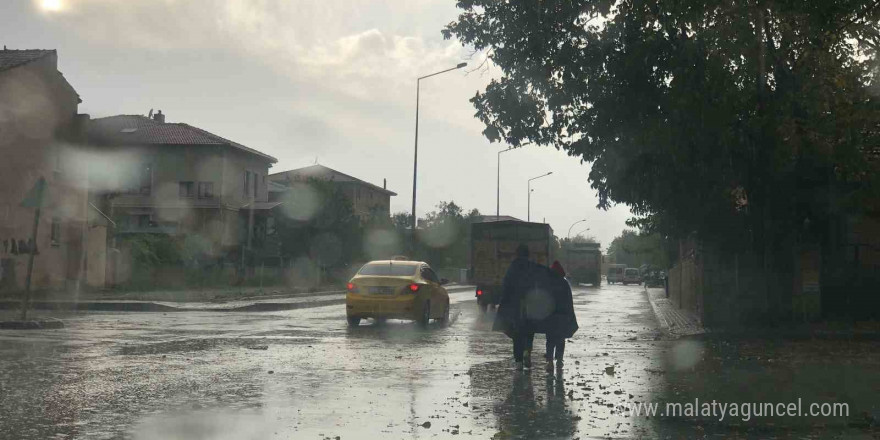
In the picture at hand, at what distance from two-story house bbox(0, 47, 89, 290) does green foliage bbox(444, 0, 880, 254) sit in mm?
22192

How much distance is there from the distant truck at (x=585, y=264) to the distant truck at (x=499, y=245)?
42.0 metres

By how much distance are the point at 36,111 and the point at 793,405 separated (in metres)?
37.2

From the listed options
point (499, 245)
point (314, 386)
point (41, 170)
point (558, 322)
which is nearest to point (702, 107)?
point (558, 322)

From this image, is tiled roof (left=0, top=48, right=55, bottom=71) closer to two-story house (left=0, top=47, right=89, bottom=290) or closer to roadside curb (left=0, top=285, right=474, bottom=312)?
two-story house (left=0, top=47, right=89, bottom=290)

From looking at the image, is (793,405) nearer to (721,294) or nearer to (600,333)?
(600,333)

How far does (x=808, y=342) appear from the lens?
20.3m

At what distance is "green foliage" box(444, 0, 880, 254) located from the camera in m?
20.5

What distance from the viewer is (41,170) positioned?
41.2 m

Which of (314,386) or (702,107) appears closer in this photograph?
(314,386)

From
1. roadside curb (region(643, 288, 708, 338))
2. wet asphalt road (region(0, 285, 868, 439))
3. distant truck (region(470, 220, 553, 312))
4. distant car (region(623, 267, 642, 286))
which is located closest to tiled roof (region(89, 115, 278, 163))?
distant truck (region(470, 220, 553, 312))

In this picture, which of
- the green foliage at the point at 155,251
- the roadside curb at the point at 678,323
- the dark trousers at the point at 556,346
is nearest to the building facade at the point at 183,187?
the green foliage at the point at 155,251

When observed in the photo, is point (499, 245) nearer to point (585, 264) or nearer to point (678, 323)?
point (678, 323)

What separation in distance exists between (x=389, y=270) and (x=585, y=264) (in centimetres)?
5762

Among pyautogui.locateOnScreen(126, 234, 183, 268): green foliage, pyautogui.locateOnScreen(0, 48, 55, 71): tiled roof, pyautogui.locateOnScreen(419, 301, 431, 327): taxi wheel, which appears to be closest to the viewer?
pyautogui.locateOnScreen(419, 301, 431, 327): taxi wheel
